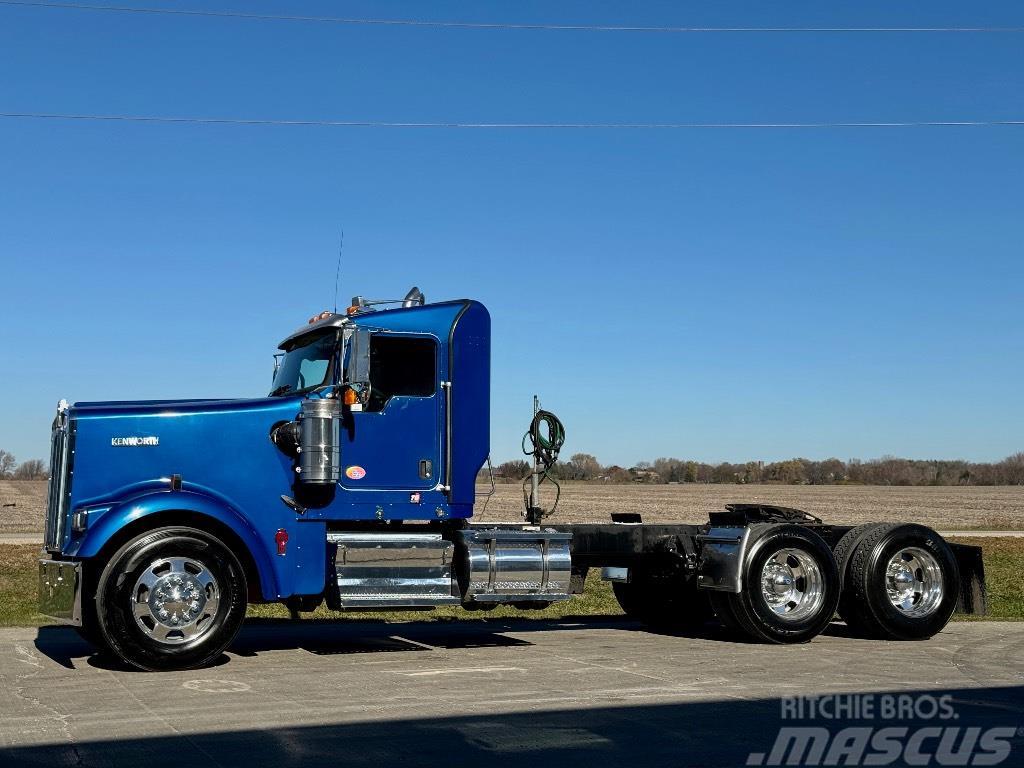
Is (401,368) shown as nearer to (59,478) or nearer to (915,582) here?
(59,478)

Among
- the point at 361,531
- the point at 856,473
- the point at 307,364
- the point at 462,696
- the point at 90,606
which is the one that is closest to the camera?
the point at 462,696

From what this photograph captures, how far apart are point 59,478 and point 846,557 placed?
819 centimetres

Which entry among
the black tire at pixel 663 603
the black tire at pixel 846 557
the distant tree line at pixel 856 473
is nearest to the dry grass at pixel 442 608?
the black tire at pixel 663 603

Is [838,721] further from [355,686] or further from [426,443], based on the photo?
[426,443]

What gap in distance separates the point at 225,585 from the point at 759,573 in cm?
543

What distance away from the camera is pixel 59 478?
10516mm

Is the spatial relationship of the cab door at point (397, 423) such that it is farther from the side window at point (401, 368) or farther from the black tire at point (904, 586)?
the black tire at point (904, 586)

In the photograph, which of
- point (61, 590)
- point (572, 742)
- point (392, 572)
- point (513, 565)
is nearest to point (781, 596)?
point (513, 565)

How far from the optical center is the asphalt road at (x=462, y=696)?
672 centimetres

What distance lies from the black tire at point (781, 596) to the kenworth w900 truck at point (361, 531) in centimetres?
2

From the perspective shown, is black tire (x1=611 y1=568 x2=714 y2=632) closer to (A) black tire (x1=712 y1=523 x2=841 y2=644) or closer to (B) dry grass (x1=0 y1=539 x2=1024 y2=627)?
(A) black tire (x1=712 y1=523 x2=841 y2=644)

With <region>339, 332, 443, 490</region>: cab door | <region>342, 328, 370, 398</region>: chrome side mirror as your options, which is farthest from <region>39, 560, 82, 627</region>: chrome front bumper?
<region>342, 328, 370, 398</region>: chrome side mirror

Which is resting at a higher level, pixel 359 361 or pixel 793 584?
pixel 359 361

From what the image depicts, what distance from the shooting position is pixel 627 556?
495 inches
